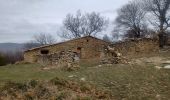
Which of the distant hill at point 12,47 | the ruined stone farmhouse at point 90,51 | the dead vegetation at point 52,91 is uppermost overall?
the distant hill at point 12,47

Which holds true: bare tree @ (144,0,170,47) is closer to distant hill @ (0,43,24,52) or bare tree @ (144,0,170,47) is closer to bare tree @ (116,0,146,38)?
bare tree @ (116,0,146,38)

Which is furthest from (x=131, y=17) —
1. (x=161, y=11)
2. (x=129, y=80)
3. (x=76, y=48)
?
(x=129, y=80)

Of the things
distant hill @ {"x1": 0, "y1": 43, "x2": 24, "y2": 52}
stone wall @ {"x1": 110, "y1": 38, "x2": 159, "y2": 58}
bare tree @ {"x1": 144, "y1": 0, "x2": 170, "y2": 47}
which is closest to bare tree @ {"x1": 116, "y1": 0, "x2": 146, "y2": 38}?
bare tree @ {"x1": 144, "y1": 0, "x2": 170, "y2": 47}

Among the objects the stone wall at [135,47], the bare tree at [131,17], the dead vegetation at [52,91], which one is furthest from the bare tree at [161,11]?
the dead vegetation at [52,91]

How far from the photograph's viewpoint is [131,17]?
43.4 metres

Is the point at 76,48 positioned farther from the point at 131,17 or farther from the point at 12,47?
the point at 12,47

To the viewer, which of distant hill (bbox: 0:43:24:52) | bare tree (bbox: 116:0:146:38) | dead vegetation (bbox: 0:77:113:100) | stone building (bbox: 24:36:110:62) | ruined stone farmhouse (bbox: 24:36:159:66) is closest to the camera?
dead vegetation (bbox: 0:77:113:100)

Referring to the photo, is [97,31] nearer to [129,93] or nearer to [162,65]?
[162,65]

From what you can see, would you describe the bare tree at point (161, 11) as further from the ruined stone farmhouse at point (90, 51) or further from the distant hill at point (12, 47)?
the distant hill at point (12, 47)

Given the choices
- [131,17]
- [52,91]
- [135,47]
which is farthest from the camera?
[131,17]

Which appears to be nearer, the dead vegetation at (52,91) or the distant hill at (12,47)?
the dead vegetation at (52,91)

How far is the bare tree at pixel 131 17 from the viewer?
1679 inches

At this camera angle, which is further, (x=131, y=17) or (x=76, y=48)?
(x=131, y=17)

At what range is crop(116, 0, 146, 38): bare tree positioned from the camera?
140 ft
